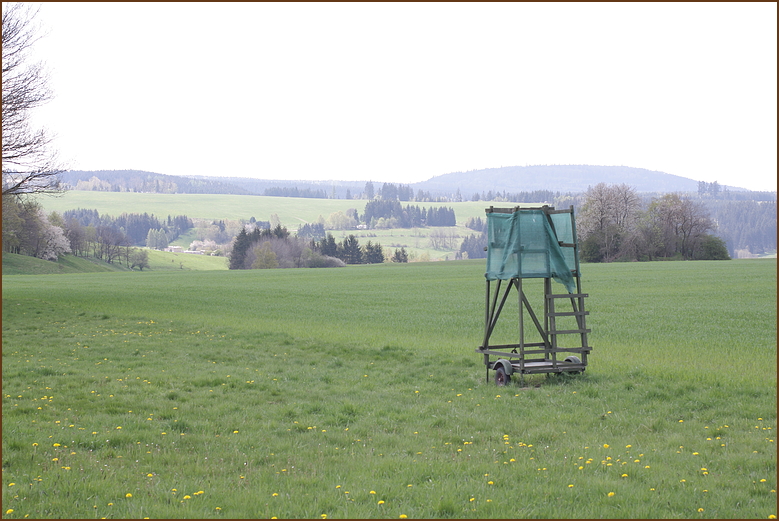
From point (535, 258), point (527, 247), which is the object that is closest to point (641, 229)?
point (535, 258)

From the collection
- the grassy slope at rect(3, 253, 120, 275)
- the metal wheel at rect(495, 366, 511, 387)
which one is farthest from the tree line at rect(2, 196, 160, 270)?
the metal wheel at rect(495, 366, 511, 387)

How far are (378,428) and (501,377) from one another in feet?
14.3

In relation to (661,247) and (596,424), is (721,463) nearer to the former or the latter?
(596,424)

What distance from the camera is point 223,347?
2019 centimetres

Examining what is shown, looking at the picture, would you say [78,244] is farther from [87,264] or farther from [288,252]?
[288,252]

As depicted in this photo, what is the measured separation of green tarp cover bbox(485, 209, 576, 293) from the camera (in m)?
14.0

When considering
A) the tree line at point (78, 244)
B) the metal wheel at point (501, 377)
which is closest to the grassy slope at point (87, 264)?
the tree line at point (78, 244)

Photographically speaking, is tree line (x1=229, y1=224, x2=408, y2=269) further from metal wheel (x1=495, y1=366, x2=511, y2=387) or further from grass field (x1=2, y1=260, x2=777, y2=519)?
metal wheel (x1=495, y1=366, x2=511, y2=387)

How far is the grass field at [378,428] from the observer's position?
6.72 metres

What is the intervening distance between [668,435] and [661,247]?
3849 inches

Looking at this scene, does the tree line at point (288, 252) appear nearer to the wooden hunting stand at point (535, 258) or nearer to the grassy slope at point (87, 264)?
the grassy slope at point (87, 264)

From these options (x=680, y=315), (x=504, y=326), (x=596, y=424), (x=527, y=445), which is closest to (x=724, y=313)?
(x=680, y=315)

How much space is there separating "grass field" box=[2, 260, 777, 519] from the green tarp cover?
97.0 inches

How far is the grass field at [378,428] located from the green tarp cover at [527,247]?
97.0 inches
